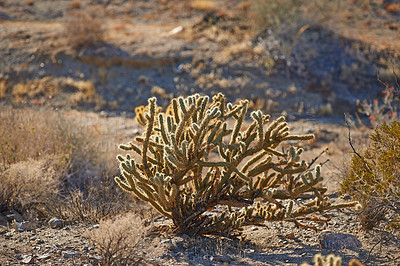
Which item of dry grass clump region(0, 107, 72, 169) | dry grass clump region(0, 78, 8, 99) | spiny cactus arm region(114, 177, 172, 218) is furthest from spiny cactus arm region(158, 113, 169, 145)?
dry grass clump region(0, 78, 8, 99)

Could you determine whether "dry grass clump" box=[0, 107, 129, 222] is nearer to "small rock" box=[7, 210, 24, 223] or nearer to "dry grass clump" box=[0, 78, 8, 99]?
"small rock" box=[7, 210, 24, 223]

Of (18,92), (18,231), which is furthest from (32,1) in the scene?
(18,231)

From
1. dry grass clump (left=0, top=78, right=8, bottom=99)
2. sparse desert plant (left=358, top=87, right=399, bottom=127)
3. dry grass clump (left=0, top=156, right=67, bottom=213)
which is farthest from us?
dry grass clump (left=0, top=78, right=8, bottom=99)

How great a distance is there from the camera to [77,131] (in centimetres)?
715

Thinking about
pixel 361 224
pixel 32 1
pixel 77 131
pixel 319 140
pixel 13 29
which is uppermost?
pixel 32 1

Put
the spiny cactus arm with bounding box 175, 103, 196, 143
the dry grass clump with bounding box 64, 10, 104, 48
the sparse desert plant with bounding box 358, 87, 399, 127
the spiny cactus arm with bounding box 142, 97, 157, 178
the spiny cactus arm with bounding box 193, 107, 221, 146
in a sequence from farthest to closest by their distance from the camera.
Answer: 1. the dry grass clump with bounding box 64, 10, 104, 48
2. the sparse desert plant with bounding box 358, 87, 399, 127
3. the spiny cactus arm with bounding box 142, 97, 157, 178
4. the spiny cactus arm with bounding box 175, 103, 196, 143
5. the spiny cactus arm with bounding box 193, 107, 221, 146

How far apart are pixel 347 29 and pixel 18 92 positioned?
1216 cm

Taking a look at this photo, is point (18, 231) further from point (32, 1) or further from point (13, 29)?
point (32, 1)

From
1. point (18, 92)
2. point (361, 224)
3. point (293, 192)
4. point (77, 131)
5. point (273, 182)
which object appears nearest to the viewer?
point (293, 192)

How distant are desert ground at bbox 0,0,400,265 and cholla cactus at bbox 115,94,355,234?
0.29 meters

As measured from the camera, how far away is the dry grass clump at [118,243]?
323cm

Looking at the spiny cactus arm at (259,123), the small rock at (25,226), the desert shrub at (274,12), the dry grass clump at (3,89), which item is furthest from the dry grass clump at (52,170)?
the desert shrub at (274,12)

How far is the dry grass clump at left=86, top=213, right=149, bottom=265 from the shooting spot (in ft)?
10.6

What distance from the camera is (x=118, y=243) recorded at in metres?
3.27
